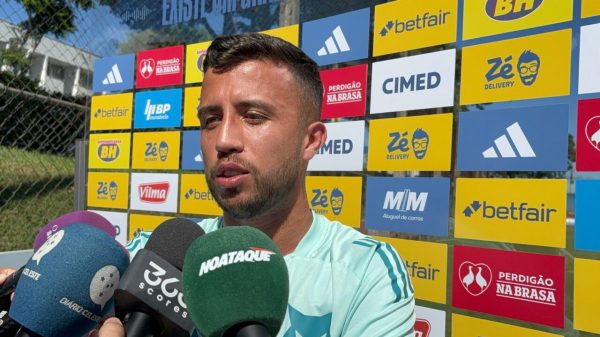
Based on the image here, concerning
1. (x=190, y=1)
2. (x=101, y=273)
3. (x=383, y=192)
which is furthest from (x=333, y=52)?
(x=101, y=273)

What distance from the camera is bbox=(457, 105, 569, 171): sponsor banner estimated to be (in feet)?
6.76

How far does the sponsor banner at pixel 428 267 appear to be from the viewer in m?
2.35

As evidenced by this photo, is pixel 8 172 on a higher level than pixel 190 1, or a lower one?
lower

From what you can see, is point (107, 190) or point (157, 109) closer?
point (157, 109)

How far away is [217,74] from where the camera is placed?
1.27 meters

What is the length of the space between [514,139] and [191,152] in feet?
7.28

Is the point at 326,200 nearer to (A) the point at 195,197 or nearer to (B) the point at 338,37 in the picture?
(B) the point at 338,37

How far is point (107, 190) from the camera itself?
13.3 feet

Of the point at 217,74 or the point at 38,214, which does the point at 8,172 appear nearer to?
the point at 38,214

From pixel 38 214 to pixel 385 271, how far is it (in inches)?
166

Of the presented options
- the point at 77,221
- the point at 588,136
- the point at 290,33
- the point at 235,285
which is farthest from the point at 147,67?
the point at 235,285

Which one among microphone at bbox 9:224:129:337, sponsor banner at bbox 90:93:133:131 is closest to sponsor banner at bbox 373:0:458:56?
microphone at bbox 9:224:129:337

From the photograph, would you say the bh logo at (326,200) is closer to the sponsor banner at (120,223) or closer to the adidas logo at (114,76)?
the sponsor banner at (120,223)

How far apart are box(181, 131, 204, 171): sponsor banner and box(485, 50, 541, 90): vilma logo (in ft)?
6.69
